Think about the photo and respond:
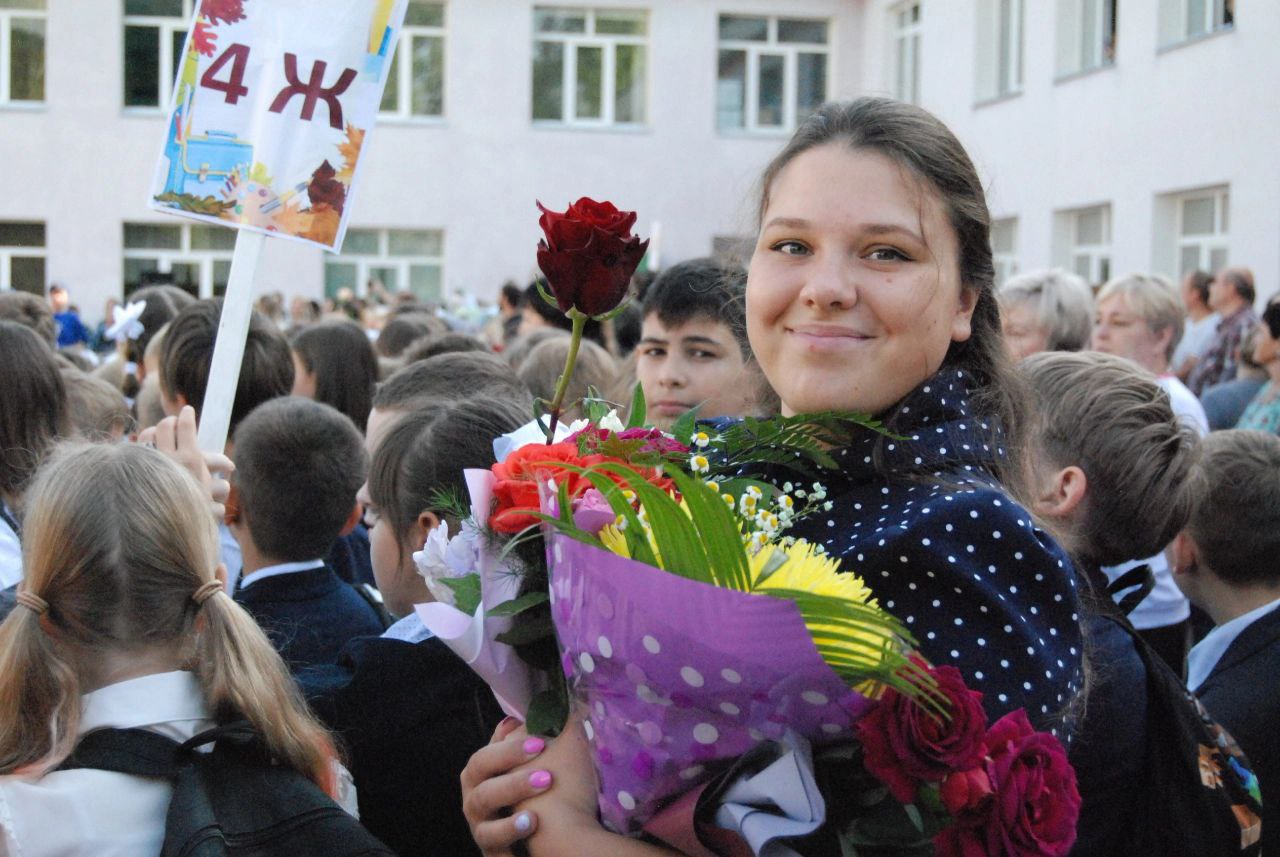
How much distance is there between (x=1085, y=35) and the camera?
1670 cm

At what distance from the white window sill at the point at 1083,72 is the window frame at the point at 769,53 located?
7.03 m

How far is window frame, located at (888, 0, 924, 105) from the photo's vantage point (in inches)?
843

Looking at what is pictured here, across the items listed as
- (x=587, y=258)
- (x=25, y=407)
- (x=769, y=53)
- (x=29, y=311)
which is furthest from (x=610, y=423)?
(x=769, y=53)

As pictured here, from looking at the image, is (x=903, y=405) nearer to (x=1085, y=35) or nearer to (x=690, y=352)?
(x=690, y=352)

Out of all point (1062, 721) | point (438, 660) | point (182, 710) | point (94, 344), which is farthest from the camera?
point (94, 344)

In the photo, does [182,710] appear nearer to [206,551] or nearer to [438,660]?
[206,551]

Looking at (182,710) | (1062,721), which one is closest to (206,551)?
(182,710)

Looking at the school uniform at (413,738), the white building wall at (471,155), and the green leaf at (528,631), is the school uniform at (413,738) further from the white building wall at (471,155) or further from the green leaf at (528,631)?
the white building wall at (471,155)

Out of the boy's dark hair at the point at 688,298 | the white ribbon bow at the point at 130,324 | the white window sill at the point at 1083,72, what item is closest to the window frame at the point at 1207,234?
the white window sill at the point at 1083,72

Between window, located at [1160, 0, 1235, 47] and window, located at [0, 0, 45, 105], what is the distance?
16491 mm

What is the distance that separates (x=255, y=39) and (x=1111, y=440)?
6.71ft

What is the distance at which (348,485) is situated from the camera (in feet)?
10.9

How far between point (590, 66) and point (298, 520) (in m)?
21.3

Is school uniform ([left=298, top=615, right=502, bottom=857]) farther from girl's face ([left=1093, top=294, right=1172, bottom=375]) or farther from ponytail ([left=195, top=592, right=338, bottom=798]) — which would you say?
girl's face ([left=1093, top=294, right=1172, bottom=375])
